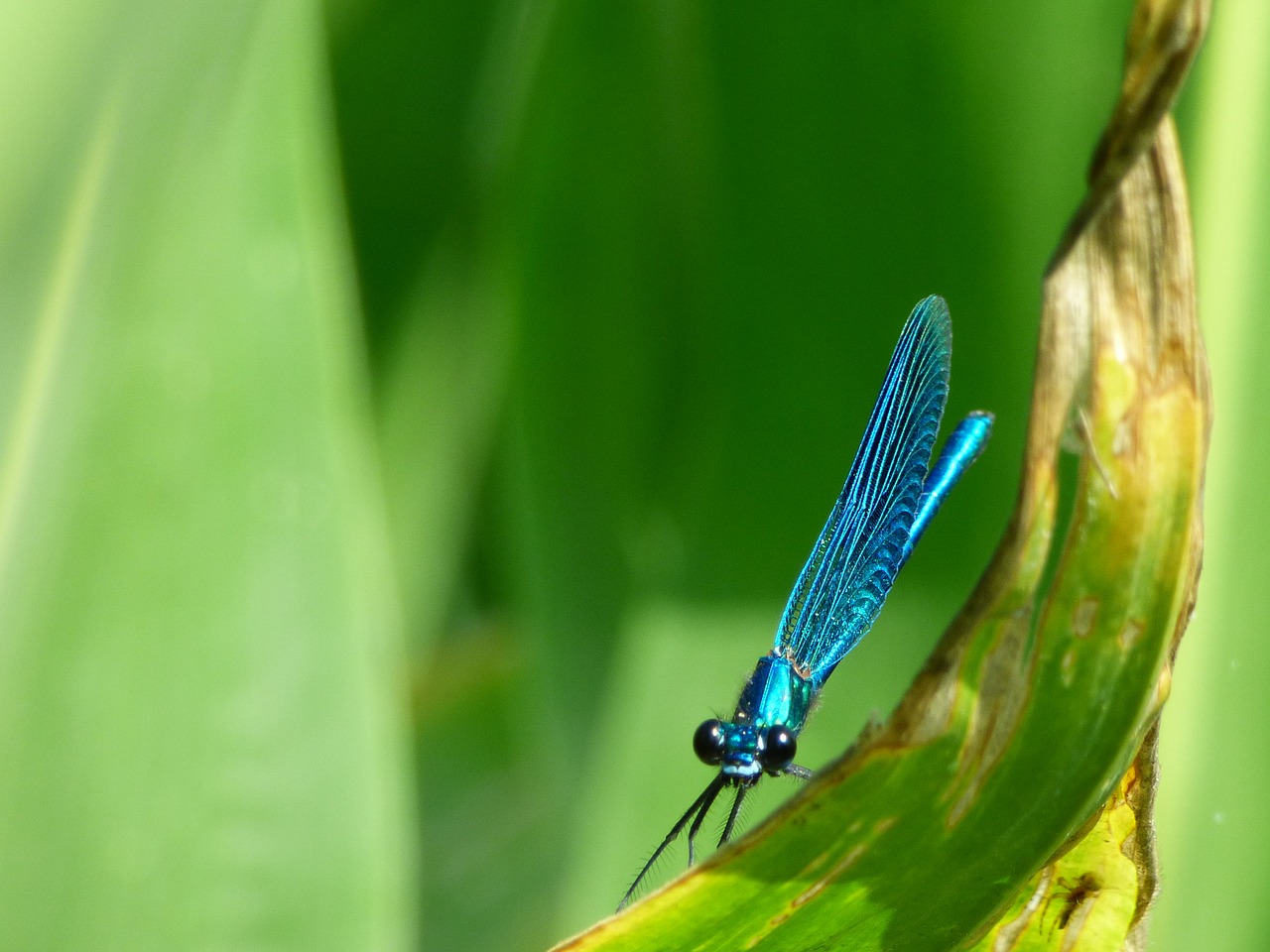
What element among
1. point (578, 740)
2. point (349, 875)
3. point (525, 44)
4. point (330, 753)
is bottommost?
point (578, 740)

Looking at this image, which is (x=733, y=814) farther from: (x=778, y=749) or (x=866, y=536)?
(x=866, y=536)

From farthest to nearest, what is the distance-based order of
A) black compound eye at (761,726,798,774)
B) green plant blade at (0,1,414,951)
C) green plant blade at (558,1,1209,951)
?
black compound eye at (761,726,798,774) < green plant blade at (0,1,414,951) < green plant blade at (558,1,1209,951)

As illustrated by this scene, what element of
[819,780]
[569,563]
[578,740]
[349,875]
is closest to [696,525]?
[569,563]

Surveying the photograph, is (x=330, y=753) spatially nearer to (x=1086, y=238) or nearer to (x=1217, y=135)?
(x=1086, y=238)

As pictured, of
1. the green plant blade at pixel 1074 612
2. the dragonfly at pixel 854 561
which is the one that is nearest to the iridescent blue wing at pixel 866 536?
the dragonfly at pixel 854 561

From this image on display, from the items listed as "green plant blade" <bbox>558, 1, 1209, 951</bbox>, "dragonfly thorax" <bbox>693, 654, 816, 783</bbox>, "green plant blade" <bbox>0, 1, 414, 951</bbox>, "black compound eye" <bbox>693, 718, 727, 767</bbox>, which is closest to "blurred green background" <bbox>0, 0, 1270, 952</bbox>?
"green plant blade" <bbox>0, 1, 414, 951</bbox>

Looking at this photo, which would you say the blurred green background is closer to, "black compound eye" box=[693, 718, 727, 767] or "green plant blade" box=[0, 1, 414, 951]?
"green plant blade" box=[0, 1, 414, 951]

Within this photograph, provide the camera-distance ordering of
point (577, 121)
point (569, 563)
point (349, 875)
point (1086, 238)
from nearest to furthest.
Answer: point (1086, 238), point (349, 875), point (577, 121), point (569, 563)

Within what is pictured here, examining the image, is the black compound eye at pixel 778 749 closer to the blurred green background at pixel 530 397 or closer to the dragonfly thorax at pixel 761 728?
the dragonfly thorax at pixel 761 728
